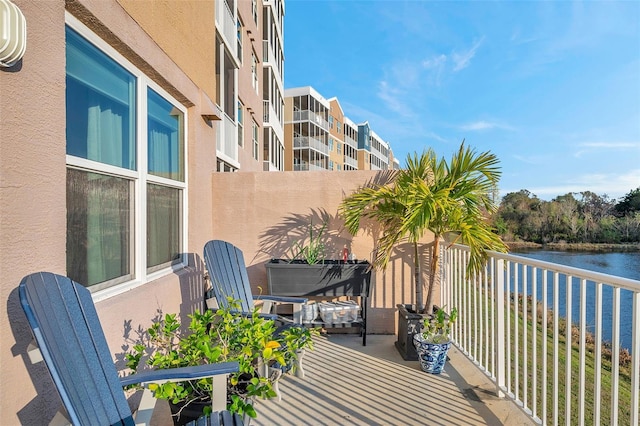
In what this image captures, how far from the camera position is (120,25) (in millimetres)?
2156

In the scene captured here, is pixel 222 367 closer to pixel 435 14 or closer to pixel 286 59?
pixel 435 14

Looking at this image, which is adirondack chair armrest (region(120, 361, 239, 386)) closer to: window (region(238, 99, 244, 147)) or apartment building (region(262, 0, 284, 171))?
window (region(238, 99, 244, 147))

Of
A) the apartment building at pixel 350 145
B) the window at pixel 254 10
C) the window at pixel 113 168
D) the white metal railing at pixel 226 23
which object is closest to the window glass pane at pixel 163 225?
the window at pixel 113 168

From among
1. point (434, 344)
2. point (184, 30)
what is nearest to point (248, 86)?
point (184, 30)

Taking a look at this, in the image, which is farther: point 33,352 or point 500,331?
point 500,331

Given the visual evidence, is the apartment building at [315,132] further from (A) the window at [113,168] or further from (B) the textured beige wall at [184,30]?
(A) the window at [113,168]

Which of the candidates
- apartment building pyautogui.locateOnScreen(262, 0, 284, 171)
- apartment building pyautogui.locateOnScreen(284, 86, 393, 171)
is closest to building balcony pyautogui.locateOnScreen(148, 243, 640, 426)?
apartment building pyautogui.locateOnScreen(262, 0, 284, 171)

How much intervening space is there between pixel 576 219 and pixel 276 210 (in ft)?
22.2

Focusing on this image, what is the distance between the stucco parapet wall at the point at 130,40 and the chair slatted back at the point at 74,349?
141 centimetres

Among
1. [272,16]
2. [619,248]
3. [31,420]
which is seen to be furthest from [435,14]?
[31,420]

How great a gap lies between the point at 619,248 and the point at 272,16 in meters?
13.0

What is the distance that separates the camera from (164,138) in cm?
299

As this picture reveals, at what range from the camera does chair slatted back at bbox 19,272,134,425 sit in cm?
124

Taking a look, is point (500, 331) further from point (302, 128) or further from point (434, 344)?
point (302, 128)
